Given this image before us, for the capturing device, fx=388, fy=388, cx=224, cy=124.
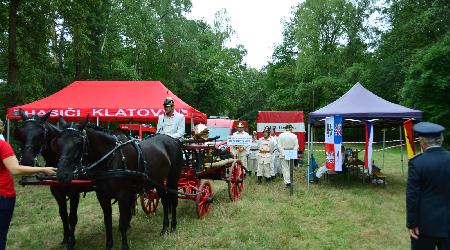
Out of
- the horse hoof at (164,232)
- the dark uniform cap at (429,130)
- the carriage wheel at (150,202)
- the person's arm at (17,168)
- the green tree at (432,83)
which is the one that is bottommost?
the horse hoof at (164,232)

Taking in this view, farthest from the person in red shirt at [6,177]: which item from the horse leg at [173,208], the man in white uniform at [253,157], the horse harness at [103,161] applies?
the man in white uniform at [253,157]

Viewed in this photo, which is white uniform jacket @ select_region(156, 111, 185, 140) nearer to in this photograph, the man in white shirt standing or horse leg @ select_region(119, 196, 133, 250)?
the man in white shirt standing

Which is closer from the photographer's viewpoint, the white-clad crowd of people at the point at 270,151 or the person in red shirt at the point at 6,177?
the person in red shirt at the point at 6,177

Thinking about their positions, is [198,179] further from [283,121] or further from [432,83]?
[432,83]

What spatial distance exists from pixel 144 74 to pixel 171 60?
8.18 feet

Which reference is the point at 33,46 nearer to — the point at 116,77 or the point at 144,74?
the point at 116,77

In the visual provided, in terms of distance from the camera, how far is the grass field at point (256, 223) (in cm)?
624

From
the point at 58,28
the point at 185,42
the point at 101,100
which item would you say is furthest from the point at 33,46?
the point at 185,42

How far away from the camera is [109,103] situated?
44.2 feet

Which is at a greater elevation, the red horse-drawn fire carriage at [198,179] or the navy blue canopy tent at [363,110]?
the navy blue canopy tent at [363,110]

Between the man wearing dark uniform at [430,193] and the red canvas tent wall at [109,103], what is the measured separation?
965 cm

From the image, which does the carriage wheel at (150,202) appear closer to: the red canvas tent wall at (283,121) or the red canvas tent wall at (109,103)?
the red canvas tent wall at (109,103)

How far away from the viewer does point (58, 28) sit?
2392 cm

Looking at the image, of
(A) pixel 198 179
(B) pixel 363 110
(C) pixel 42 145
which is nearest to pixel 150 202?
(A) pixel 198 179
